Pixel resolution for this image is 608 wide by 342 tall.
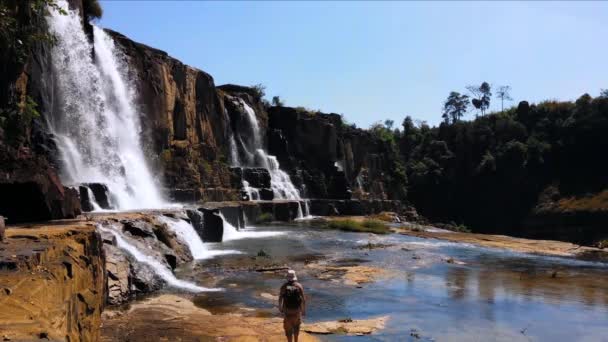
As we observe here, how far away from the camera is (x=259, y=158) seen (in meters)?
57.2

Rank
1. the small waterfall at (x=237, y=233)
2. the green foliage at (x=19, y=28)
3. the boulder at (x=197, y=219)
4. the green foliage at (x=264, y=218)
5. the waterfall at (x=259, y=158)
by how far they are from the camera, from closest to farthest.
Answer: the green foliage at (x=19, y=28)
the boulder at (x=197, y=219)
the small waterfall at (x=237, y=233)
the green foliage at (x=264, y=218)
the waterfall at (x=259, y=158)

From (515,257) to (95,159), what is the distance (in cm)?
2423

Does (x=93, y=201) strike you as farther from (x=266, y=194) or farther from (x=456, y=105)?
(x=456, y=105)

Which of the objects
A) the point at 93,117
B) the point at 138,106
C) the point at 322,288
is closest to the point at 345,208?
the point at 138,106

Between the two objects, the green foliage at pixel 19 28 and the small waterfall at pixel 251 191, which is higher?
the green foliage at pixel 19 28

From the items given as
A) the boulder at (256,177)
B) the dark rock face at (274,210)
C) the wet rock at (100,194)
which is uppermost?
the boulder at (256,177)

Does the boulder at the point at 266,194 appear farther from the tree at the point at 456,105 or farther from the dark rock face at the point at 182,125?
the tree at the point at 456,105

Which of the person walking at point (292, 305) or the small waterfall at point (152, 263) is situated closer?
the person walking at point (292, 305)

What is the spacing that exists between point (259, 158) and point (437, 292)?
39.5 metres

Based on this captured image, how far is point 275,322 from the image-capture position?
1370cm

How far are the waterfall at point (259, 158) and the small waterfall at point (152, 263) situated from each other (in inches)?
1425

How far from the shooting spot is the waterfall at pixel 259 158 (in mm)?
55719

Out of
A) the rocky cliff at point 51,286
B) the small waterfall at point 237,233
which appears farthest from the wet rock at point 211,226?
the rocky cliff at point 51,286

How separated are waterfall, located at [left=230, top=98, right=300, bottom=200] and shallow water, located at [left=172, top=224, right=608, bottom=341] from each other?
24772 millimetres
